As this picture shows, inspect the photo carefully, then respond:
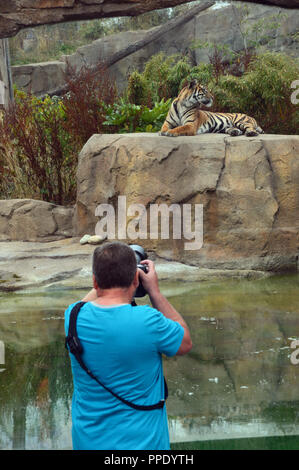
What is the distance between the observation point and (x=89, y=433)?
2.20 meters

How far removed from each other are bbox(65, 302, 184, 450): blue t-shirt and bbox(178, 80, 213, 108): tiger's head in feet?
23.5

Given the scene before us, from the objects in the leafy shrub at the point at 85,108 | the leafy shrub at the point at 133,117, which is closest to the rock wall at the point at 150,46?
the leafy shrub at the point at 85,108

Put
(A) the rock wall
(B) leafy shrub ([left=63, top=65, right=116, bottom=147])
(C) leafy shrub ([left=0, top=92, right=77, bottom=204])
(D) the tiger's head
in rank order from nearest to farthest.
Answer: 1. (D) the tiger's head
2. (C) leafy shrub ([left=0, top=92, right=77, bottom=204])
3. (B) leafy shrub ([left=63, top=65, right=116, bottom=147])
4. (A) the rock wall

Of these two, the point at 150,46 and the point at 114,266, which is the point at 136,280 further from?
the point at 150,46

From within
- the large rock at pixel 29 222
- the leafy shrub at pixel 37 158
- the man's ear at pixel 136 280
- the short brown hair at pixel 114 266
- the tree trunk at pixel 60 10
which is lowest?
the large rock at pixel 29 222

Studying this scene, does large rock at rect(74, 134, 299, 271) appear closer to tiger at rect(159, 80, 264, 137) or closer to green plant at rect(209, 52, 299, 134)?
tiger at rect(159, 80, 264, 137)

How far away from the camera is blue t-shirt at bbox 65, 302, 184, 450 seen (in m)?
2.12

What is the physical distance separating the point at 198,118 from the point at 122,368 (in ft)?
23.3

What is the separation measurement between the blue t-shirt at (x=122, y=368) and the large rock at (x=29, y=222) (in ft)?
21.2

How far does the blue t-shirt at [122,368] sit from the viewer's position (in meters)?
2.12

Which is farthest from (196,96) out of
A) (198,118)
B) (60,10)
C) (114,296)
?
(114,296)

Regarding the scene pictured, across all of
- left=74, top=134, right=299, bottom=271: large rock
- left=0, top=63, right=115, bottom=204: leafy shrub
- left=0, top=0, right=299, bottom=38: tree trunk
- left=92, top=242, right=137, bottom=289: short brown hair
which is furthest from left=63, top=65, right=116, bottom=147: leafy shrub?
left=92, top=242, right=137, bottom=289: short brown hair

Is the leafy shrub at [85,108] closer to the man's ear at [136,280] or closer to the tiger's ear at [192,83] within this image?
the tiger's ear at [192,83]

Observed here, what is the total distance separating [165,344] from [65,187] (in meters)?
7.88
